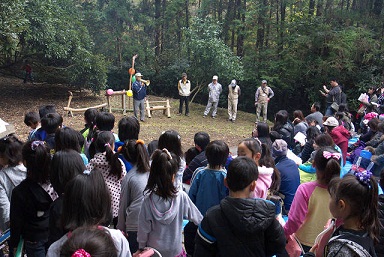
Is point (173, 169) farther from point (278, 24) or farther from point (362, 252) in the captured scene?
point (278, 24)

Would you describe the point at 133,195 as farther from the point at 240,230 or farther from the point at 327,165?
the point at 327,165

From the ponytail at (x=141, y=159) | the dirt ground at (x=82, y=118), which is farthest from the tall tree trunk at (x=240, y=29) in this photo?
the ponytail at (x=141, y=159)

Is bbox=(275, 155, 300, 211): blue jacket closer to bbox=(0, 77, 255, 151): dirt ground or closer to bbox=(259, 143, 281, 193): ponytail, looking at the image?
bbox=(259, 143, 281, 193): ponytail

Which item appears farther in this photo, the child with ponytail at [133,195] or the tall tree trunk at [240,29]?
the tall tree trunk at [240,29]

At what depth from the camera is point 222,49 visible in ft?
50.5

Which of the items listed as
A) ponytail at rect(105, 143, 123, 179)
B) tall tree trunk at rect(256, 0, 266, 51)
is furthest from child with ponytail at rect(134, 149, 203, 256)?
tall tree trunk at rect(256, 0, 266, 51)

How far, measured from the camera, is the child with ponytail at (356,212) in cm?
201

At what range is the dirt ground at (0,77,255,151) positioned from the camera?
11.2 m

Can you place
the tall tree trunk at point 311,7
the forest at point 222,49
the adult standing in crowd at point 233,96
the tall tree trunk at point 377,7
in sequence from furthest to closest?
the tall tree trunk at point 311,7 → the tall tree trunk at point 377,7 → the adult standing in crowd at point 233,96 → the forest at point 222,49

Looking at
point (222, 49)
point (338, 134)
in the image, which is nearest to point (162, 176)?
point (338, 134)

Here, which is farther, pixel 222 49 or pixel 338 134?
pixel 222 49

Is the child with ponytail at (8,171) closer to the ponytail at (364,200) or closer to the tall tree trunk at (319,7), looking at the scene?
the ponytail at (364,200)

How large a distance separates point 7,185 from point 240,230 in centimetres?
228

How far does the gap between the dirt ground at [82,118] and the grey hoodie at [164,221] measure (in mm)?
6806
